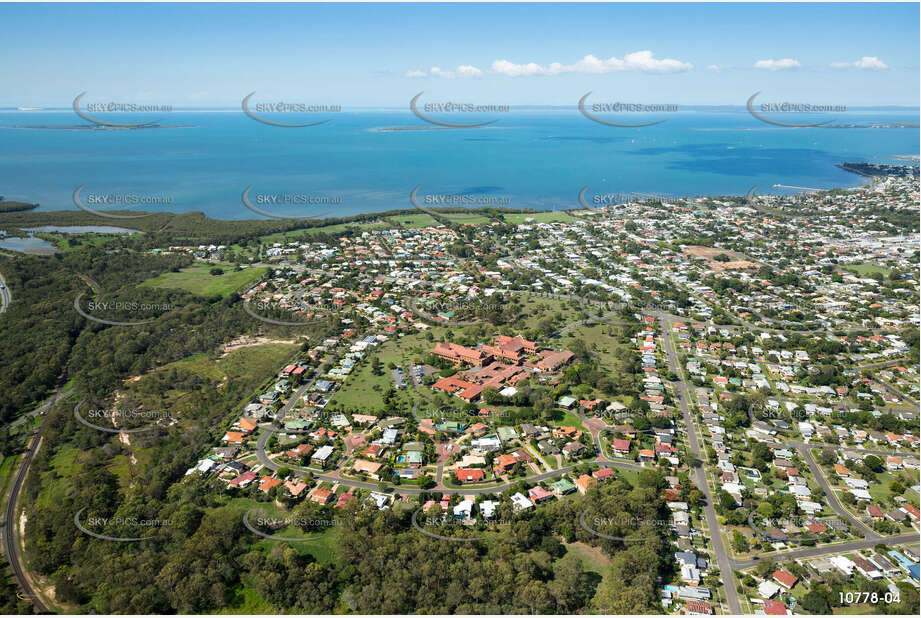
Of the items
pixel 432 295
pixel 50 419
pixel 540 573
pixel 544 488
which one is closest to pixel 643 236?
pixel 432 295

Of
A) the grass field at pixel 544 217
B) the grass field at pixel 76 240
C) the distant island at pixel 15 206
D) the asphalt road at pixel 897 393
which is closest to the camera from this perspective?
the asphalt road at pixel 897 393

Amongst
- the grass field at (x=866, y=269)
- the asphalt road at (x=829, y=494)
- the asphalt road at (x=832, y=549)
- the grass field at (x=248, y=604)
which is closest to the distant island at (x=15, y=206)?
the grass field at (x=248, y=604)

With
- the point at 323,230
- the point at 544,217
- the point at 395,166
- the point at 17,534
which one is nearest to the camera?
the point at 17,534

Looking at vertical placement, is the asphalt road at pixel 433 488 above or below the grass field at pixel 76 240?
below

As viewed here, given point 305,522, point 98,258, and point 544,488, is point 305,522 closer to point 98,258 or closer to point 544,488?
point 544,488

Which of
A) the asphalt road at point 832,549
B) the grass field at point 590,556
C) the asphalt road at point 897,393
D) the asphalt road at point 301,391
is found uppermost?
the asphalt road at point 897,393

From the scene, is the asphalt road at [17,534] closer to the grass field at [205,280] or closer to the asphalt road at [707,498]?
the grass field at [205,280]

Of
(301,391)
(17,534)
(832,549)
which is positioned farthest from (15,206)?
(832,549)

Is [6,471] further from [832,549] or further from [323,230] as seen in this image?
[323,230]
